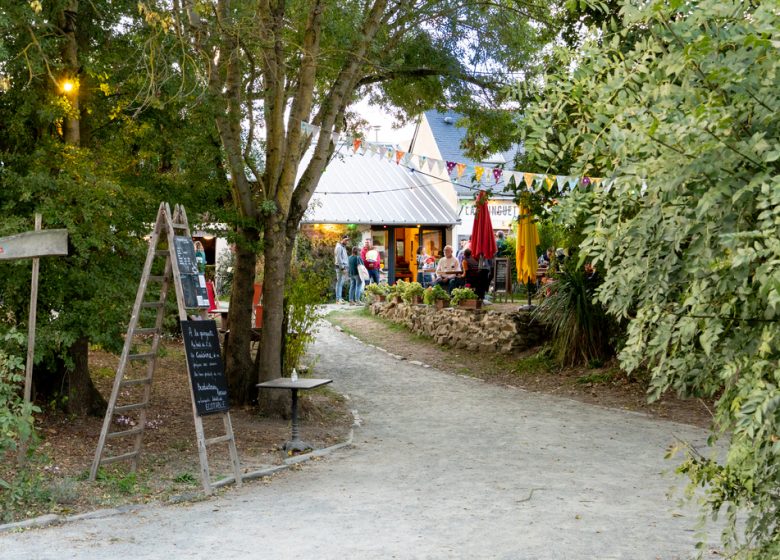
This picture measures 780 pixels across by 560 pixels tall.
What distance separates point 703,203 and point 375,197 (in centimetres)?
3105

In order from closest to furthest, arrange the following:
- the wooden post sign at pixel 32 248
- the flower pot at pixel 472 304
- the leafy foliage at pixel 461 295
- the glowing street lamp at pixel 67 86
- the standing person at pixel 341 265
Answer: the wooden post sign at pixel 32 248
the glowing street lamp at pixel 67 86
the flower pot at pixel 472 304
the leafy foliage at pixel 461 295
the standing person at pixel 341 265

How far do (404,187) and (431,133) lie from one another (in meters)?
3.33

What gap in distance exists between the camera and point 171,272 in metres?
8.59

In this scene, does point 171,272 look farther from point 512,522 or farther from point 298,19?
point 298,19

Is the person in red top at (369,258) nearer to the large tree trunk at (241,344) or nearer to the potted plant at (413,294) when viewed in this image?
the potted plant at (413,294)

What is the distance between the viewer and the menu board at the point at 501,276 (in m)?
22.5

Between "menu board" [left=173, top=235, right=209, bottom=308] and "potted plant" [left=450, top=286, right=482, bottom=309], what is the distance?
1139 cm

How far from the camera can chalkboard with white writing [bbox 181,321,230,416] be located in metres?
7.81

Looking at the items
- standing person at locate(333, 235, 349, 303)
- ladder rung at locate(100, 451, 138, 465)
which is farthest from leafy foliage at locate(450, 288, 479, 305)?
ladder rung at locate(100, 451, 138, 465)

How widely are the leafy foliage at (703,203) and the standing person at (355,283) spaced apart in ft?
71.9

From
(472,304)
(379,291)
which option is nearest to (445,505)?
(472,304)

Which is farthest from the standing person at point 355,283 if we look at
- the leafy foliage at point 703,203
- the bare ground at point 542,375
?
the leafy foliage at point 703,203

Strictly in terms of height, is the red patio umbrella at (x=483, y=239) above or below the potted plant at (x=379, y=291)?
above

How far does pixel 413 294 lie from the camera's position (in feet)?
70.4
